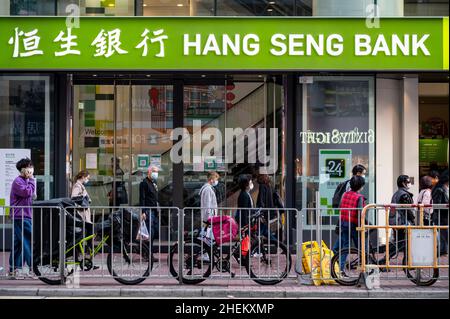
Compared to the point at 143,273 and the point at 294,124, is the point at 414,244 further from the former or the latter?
the point at 294,124

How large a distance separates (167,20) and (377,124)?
15.6 feet

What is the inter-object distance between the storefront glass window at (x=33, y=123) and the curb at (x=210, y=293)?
5.00 metres

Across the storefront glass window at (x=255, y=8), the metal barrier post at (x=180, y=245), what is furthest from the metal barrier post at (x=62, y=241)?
the storefront glass window at (x=255, y=8)

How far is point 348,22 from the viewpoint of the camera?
1588 centimetres

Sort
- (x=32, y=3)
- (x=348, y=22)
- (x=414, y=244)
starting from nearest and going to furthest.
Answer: (x=414, y=244), (x=348, y=22), (x=32, y=3)

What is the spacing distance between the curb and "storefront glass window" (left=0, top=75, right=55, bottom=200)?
500 cm

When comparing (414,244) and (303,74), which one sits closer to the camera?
(414,244)

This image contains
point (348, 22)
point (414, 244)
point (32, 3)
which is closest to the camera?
Result: point (414, 244)

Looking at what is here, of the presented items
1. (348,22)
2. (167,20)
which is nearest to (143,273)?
(167,20)

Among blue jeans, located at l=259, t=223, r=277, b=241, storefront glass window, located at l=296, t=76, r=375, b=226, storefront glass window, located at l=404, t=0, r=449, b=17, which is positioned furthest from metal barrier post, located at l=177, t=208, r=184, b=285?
storefront glass window, located at l=404, t=0, r=449, b=17

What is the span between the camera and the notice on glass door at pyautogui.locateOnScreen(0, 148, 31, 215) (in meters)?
16.7

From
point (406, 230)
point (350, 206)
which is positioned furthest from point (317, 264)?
point (406, 230)

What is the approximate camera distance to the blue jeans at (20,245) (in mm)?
12734

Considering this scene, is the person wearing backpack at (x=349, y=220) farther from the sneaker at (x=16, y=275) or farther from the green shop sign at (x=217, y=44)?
the sneaker at (x=16, y=275)
